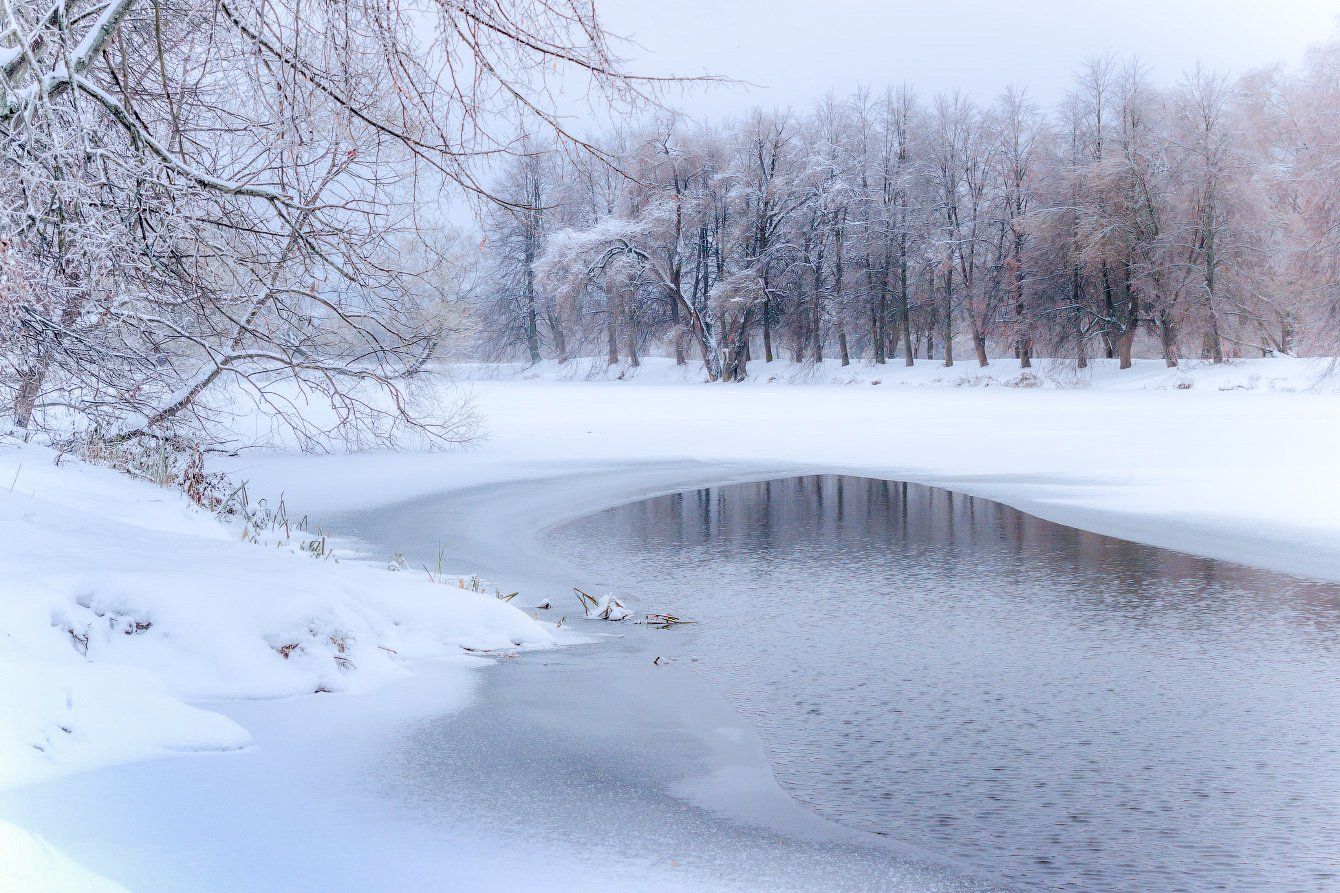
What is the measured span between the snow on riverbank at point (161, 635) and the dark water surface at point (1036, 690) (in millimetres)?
1536

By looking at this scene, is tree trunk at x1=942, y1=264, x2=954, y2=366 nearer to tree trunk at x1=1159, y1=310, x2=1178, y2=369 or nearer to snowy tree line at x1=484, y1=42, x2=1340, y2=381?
snowy tree line at x1=484, y1=42, x2=1340, y2=381

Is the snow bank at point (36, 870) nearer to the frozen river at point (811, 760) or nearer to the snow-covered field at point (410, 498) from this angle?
the snow-covered field at point (410, 498)

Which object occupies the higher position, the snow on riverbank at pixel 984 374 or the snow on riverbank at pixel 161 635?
the snow on riverbank at pixel 984 374

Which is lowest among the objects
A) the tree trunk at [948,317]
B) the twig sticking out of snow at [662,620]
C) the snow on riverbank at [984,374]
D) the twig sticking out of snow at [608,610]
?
the twig sticking out of snow at [662,620]

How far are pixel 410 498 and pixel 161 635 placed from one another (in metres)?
7.80

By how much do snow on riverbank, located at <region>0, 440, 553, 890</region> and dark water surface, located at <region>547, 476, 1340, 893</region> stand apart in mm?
1536

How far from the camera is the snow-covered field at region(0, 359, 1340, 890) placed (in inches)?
169

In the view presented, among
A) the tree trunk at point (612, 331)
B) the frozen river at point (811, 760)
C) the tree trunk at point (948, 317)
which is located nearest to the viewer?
the frozen river at point (811, 760)

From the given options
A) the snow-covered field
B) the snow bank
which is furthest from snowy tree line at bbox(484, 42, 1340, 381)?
the snow bank

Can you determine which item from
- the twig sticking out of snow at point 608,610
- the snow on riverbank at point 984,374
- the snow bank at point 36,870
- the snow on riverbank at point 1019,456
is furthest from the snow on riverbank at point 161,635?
the snow on riverbank at point 984,374

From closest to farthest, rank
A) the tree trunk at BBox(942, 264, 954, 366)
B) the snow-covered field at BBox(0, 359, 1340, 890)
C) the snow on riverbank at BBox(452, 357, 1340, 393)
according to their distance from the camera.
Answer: the snow-covered field at BBox(0, 359, 1340, 890) → the snow on riverbank at BBox(452, 357, 1340, 393) → the tree trunk at BBox(942, 264, 954, 366)

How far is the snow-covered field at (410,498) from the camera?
4293 mm

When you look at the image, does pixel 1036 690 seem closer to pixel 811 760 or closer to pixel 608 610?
pixel 811 760

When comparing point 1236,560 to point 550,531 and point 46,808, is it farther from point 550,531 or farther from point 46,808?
point 46,808
